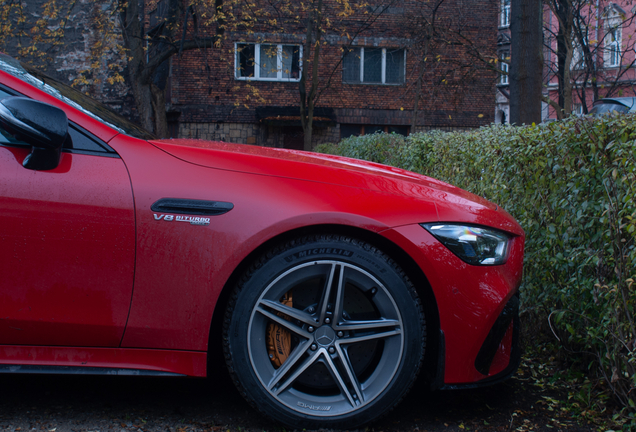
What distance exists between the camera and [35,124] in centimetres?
205

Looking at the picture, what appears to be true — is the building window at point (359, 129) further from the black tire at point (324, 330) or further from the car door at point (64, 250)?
the car door at point (64, 250)

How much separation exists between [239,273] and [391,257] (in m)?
0.66

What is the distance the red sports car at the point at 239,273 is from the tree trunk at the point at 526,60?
600 cm

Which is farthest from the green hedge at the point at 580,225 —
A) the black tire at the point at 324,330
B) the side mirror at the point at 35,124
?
the side mirror at the point at 35,124

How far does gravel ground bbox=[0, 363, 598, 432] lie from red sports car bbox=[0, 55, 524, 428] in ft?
0.90

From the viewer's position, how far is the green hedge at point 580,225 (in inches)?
101

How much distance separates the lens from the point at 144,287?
7.22ft

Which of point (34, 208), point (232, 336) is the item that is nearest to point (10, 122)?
point (34, 208)

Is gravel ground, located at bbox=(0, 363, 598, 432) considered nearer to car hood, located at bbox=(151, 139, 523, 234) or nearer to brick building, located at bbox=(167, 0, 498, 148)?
car hood, located at bbox=(151, 139, 523, 234)

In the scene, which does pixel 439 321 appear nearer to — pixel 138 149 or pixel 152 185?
pixel 152 185

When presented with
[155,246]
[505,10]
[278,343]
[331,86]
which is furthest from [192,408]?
[505,10]

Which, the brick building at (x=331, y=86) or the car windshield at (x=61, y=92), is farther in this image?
the brick building at (x=331, y=86)

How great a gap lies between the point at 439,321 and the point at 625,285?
0.97m

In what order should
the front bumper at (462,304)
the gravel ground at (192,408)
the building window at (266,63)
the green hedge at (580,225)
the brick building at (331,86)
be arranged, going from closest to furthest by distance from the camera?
the front bumper at (462,304) < the gravel ground at (192,408) < the green hedge at (580,225) < the brick building at (331,86) < the building window at (266,63)
